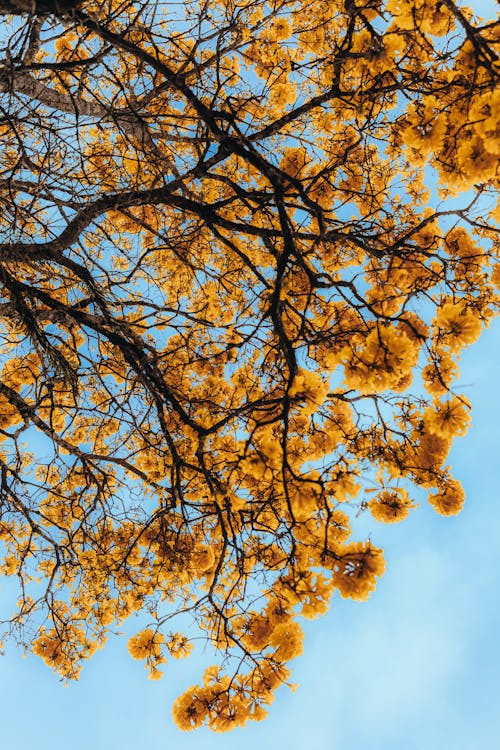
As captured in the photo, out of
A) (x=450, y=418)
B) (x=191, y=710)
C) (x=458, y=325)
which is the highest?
(x=458, y=325)

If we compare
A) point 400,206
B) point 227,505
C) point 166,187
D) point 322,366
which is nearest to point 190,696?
point 227,505

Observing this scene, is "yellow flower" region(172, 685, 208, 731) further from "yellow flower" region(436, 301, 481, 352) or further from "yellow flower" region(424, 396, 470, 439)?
"yellow flower" region(436, 301, 481, 352)

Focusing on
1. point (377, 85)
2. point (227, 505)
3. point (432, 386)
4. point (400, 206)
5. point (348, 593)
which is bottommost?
point (348, 593)

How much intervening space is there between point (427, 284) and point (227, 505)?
2386mm

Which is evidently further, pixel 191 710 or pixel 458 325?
pixel 191 710

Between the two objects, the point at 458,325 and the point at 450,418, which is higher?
the point at 458,325

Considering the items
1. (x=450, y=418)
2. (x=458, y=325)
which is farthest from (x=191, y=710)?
(x=458, y=325)

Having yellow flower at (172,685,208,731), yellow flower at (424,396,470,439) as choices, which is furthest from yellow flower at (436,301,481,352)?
yellow flower at (172,685,208,731)

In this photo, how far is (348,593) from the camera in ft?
7.25

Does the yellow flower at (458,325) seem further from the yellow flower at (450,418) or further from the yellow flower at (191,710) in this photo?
the yellow flower at (191,710)

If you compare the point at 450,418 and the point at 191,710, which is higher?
the point at 450,418

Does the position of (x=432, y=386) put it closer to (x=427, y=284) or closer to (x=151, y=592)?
(x=427, y=284)

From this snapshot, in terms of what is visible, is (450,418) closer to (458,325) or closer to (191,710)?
(458,325)

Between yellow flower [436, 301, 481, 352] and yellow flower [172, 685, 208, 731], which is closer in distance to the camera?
yellow flower [436, 301, 481, 352]
